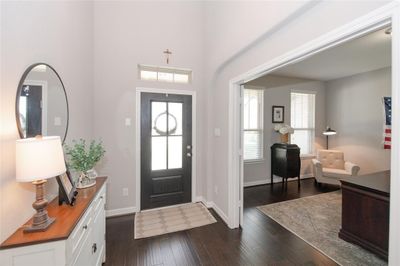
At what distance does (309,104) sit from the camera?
515 centimetres

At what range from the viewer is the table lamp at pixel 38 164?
1.02 meters

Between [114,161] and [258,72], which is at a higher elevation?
[258,72]

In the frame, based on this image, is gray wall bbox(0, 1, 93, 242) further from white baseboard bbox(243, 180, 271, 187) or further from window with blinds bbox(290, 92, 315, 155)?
window with blinds bbox(290, 92, 315, 155)

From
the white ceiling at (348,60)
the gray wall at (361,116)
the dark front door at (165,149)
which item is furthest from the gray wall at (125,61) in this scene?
the gray wall at (361,116)

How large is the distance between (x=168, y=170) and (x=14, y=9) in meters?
2.71

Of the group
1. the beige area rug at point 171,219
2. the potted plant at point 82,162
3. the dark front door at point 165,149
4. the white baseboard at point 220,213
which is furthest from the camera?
the dark front door at point 165,149

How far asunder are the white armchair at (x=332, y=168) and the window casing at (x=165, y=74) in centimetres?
363

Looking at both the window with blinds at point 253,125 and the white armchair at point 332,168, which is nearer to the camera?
the white armchair at point 332,168

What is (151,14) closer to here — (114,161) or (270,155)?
(114,161)

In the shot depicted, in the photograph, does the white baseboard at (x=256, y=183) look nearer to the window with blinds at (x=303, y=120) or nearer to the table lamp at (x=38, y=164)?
the window with blinds at (x=303, y=120)

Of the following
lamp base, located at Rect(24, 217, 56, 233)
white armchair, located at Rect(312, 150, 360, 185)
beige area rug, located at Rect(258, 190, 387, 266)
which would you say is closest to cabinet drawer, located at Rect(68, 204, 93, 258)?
lamp base, located at Rect(24, 217, 56, 233)

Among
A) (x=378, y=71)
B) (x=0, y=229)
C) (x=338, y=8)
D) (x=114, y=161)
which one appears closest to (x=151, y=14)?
(x=114, y=161)

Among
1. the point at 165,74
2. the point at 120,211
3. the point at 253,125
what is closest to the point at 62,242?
the point at 120,211

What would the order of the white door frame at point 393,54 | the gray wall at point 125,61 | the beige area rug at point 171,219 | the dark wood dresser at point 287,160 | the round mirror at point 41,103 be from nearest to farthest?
the white door frame at point 393,54 → the round mirror at point 41,103 → the beige area rug at point 171,219 → the gray wall at point 125,61 → the dark wood dresser at point 287,160
